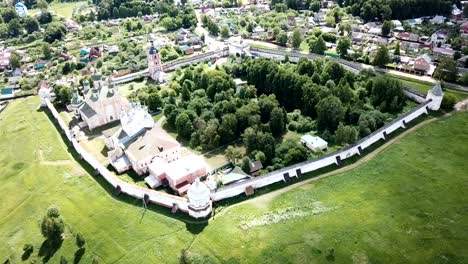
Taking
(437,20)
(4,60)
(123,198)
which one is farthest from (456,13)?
(4,60)

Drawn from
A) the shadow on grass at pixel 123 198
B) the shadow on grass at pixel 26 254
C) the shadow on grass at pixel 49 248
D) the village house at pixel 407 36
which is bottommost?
the shadow on grass at pixel 26 254

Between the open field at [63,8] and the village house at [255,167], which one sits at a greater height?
the open field at [63,8]

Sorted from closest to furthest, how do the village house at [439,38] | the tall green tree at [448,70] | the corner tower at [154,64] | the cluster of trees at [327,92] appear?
1. the cluster of trees at [327,92]
2. the tall green tree at [448,70]
3. the corner tower at [154,64]
4. the village house at [439,38]

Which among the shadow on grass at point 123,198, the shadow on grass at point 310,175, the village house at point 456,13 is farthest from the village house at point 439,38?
the shadow on grass at point 123,198

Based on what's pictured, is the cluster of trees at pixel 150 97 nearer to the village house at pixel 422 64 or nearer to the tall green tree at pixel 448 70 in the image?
the village house at pixel 422 64

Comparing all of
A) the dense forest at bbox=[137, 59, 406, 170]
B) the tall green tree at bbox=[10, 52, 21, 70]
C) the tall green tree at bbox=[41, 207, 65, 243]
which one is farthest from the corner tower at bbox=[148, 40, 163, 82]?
the tall green tree at bbox=[41, 207, 65, 243]

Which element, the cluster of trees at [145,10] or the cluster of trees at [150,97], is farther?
the cluster of trees at [145,10]
